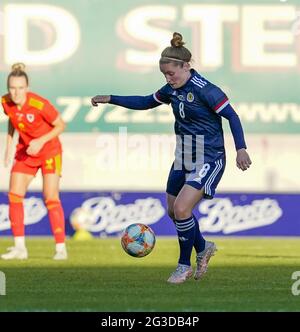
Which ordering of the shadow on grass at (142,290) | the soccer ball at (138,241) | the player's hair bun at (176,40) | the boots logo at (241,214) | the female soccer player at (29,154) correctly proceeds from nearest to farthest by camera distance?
1. the shadow on grass at (142,290)
2. the player's hair bun at (176,40)
3. the soccer ball at (138,241)
4. the female soccer player at (29,154)
5. the boots logo at (241,214)

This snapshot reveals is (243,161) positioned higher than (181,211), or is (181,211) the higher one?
(243,161)

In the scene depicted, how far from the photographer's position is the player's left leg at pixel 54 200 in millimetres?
12492

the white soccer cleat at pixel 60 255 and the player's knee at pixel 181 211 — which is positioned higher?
the player's knee at pixel 181 211

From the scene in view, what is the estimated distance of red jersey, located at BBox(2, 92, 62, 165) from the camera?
12305mm

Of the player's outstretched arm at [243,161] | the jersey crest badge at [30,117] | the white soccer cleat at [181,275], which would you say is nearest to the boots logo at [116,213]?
the jersey crest badge at [30,117]

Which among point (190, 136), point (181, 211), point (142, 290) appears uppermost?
point (190, 136)

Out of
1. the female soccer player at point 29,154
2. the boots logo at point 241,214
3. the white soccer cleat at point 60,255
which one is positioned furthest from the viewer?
the boots logo at point 241,214

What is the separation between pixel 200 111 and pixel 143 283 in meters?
1.53

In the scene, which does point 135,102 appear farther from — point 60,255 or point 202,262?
point 60,255

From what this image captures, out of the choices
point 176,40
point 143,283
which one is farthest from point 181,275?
point 176,40

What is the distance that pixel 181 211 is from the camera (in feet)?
30.8

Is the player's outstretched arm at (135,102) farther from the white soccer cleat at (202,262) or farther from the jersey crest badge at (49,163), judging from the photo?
the jersey crest badge at (49,163)

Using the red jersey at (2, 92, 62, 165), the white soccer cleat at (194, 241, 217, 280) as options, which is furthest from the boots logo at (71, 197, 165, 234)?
the white soccer cleat at (194, 241, 217, 280)

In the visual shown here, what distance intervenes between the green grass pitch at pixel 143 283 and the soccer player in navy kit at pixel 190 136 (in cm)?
49
